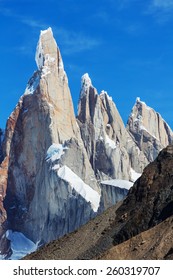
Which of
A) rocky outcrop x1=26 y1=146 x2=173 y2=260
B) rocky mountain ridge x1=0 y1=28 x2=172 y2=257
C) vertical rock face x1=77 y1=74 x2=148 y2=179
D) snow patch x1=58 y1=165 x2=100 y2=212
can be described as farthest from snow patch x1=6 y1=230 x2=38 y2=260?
rocky outcrop x1=26 y1=146 x2=173 y2=260

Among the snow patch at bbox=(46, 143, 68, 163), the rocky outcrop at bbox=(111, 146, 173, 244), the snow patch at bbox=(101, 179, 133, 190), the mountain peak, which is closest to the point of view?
the rocky outcrop at bbox=(111, 146, 173, 244)

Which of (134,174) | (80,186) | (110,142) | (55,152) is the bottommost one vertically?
(80,186)

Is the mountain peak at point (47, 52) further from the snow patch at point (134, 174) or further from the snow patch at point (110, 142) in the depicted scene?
the snow patch at point (134, 174)

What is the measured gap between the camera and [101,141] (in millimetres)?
188000

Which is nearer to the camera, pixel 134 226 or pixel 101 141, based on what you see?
pixel 134 226

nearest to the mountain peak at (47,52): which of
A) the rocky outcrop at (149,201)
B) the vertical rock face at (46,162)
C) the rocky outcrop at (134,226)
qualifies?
the vertical rock face at (46,162)

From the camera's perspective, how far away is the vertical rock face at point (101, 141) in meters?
184

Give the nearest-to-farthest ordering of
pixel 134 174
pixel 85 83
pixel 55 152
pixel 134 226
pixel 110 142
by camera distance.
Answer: pixel 134 226, pixel 55 152, pixel 134 174, pixel 110 142, pixel 85 83

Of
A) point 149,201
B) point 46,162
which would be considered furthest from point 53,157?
point 149,201

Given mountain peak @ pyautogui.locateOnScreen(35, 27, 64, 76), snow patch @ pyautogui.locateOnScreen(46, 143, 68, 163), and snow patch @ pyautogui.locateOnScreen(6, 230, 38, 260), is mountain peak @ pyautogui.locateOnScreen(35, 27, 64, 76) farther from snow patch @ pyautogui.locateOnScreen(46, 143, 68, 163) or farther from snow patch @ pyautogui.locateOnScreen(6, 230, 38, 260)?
snow patch @ pyautogui.locateOnScreen(6, 230, 38, 260)

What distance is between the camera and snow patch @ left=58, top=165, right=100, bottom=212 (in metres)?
164

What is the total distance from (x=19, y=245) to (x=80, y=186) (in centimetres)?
1905

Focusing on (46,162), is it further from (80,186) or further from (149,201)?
(149,201)
